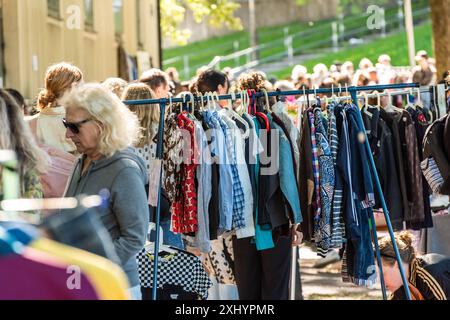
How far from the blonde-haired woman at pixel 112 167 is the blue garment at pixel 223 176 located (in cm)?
189

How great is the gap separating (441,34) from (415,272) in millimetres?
10033

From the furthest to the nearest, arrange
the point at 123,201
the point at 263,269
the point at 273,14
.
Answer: the point at 273,14, the point at 263,269, the point at 123,201

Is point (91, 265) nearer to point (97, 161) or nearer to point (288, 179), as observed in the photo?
point (97, 161)

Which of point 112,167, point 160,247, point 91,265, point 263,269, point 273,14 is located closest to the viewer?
point 91,265

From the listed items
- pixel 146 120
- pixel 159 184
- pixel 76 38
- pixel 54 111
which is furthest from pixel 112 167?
pixel 76 38

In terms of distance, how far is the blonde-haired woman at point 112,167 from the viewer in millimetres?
5461

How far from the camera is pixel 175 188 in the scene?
7.78 m

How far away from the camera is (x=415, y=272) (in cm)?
687

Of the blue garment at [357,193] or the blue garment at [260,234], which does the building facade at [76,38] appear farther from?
the blue garment at [357,193]

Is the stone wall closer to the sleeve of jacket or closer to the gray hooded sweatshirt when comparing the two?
the gray hooded sweatshirt

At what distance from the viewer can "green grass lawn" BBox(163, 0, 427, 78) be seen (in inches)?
1513

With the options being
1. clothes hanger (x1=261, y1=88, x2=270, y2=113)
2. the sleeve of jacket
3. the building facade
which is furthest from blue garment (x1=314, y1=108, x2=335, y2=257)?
the building facade
